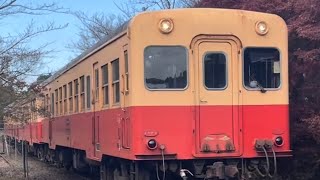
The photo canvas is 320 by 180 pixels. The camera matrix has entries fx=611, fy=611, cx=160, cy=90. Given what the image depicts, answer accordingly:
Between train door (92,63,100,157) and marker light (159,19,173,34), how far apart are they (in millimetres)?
2651

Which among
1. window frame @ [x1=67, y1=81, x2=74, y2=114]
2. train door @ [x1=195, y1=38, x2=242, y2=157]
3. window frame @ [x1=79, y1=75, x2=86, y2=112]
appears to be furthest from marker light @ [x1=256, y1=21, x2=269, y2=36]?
window frame @ [x1=67, y1=81, x2=74, y2=114]

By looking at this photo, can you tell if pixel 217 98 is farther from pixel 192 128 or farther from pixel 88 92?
pixel 88 92

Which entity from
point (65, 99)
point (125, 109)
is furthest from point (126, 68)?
point (65, 99)

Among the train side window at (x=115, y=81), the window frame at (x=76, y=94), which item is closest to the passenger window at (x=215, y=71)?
the train side window at (x=115, y=81)

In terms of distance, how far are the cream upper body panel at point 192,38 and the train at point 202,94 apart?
0.01 metres

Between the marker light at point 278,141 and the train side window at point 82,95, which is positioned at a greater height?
the train side window at point 82,95

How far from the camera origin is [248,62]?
941cm

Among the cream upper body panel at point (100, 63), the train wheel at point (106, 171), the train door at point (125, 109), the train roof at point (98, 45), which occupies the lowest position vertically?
the train wheel at point (106, 171)

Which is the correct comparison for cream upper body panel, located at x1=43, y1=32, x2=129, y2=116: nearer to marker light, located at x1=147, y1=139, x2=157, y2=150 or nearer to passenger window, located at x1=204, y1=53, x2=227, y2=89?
marker light, located at x1=147, y1=139, x2=157, y2=150

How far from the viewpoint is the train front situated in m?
9.00

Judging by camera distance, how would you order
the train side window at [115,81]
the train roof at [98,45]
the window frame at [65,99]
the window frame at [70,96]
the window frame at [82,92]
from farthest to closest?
the window frame at [65,99], the window frame at [70,96], the window frame at [82,92], the train side window at [115,81], the train roof at [98,45]

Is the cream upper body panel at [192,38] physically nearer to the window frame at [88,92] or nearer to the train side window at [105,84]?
the train side window at [105,84]

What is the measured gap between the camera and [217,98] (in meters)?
9.23

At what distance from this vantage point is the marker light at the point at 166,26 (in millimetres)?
9148
